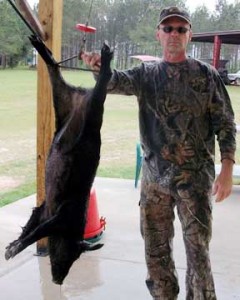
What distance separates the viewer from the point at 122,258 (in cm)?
465

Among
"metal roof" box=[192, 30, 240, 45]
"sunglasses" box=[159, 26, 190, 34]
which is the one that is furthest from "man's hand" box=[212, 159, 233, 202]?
"metal roof" box=[192, 30, 240, 45]

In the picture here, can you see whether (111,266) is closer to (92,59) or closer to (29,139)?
(92,59)

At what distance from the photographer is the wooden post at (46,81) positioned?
13.5 feet

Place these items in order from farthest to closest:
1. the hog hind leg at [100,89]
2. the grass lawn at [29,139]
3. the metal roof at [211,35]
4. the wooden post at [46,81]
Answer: the metal roof at [211,35] < the grass lawn at [29,139] < the wooden post at [46,81] < the hog hind leg at [100,89]

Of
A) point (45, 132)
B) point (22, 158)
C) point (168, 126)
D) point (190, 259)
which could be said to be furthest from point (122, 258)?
point (22, 158)

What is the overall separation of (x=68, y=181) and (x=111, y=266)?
2582mm

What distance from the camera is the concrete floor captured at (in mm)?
3904

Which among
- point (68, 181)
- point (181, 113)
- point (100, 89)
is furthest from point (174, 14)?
point (68, 181)

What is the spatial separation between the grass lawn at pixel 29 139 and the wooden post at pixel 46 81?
267mm

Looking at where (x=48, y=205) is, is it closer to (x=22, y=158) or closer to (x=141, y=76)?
(x=141, y=76)

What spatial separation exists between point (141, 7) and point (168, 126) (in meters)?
5.23

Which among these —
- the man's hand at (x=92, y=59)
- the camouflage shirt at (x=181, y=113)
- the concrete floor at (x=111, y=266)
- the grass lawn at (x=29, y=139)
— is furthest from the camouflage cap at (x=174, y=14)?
the concrete floor at (x=111, y=266)

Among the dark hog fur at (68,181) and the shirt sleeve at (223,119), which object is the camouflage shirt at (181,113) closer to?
the shirt sleeve at (223,119)

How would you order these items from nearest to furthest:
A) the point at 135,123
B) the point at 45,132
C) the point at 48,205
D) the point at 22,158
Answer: the point at 48,205, the point at 45,132, the point at 22,158, the point at 135,123
